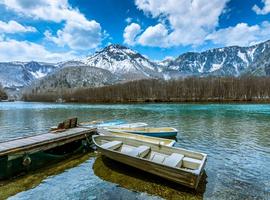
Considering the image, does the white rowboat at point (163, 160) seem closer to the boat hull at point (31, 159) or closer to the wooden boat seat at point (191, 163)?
the wooden boat seat at point (191, 163)

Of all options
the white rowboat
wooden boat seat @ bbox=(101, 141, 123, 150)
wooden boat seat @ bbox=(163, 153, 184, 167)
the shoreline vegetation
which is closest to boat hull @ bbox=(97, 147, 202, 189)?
the white rowboat

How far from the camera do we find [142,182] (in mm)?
12789

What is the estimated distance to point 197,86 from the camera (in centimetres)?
15100

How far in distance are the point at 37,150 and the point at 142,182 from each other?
25.4 feet

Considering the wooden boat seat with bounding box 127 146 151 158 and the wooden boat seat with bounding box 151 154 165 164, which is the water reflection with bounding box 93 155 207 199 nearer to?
the wooden boat seat with bounding box 127 146 151 158

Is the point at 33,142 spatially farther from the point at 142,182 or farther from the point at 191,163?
the point at 191,163

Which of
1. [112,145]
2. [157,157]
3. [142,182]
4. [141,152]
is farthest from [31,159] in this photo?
[157,157]

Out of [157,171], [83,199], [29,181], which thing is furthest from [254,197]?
[29,181]

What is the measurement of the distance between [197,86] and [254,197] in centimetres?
14505

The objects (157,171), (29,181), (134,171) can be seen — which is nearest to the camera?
(157,171)

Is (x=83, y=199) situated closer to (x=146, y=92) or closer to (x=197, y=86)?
(x=197, y=86)

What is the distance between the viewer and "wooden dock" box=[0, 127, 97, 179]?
1381 cm

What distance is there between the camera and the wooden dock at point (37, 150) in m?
13.8

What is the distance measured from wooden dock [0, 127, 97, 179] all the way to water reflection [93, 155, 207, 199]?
3600mm
